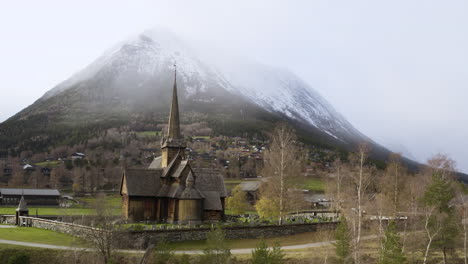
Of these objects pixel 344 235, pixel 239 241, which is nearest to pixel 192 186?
pixel 239 241

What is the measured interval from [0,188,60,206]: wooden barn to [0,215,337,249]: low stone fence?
125 ft

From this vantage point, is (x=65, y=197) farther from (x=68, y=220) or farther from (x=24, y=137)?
(x=24, y=137)

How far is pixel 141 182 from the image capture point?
59.4 metres

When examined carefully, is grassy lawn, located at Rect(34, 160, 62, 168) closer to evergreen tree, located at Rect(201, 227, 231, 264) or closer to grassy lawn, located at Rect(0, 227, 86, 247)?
grassy lawn, located at Rect(0, 227, 86, 247)

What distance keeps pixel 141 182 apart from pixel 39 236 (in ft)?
53.4

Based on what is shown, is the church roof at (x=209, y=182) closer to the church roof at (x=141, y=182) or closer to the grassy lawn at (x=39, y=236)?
the church roof at (x=141, y=182)

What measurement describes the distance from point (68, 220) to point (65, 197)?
55.6 metres

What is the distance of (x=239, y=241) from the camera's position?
49.3 meters

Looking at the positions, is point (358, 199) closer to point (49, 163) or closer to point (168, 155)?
point (168, 155)

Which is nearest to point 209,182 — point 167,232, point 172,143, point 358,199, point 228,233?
point 172,143

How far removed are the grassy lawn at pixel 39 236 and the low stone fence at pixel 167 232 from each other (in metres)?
0.97

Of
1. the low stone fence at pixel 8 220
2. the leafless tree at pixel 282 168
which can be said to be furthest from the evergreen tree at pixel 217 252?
the low stone fence at pixel 8 220

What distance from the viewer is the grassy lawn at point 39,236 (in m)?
42.3

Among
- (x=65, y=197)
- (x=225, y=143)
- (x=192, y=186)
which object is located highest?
Answer: (x=225, y=143)
